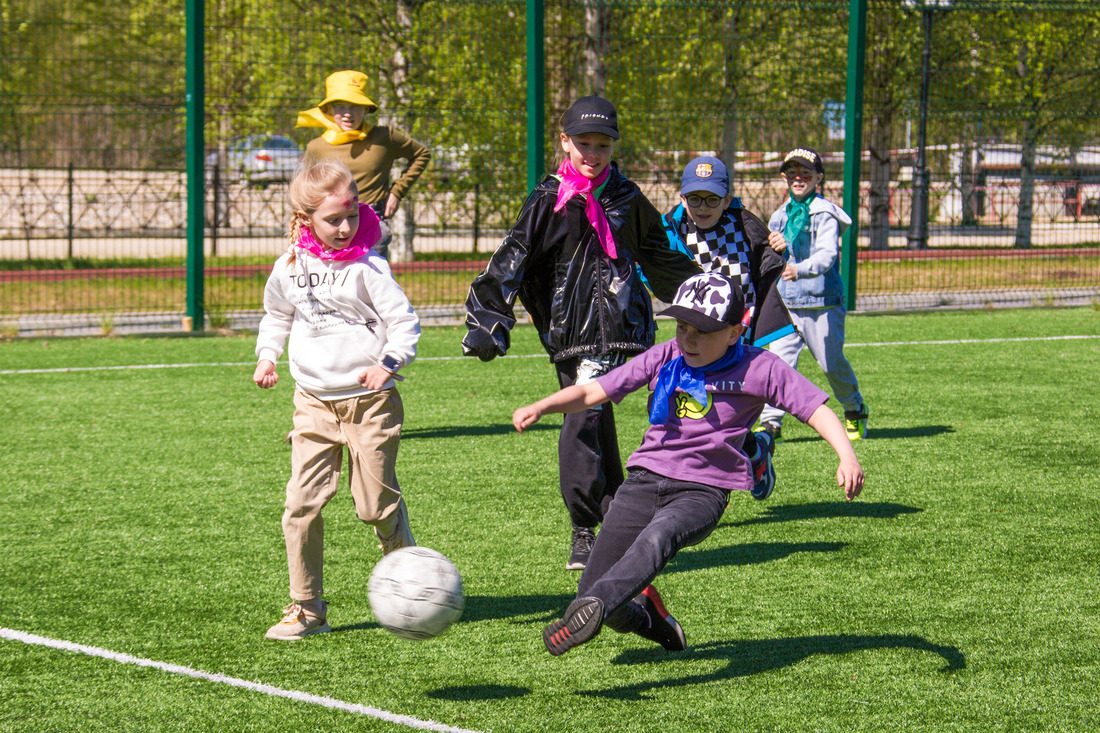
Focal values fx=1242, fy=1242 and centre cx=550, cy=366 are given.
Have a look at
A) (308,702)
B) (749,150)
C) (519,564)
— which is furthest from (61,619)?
(749,150)

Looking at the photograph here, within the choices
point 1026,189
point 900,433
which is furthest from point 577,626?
point 1026,189

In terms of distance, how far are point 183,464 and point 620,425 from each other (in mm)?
2984

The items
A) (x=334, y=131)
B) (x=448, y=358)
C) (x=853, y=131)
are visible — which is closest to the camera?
(x=334, y=131)

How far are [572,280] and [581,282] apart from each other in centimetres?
4

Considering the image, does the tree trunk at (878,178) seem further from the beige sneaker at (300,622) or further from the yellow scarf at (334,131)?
the beige sneaker at (300,622)

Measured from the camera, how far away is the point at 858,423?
8273 mm

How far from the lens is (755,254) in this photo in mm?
6738

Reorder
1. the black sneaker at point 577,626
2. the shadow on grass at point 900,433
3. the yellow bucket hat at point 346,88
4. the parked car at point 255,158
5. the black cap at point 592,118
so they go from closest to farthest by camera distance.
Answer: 1. the black sneaker at point 577,626
2. the black cap at point 592,118
3. the shadow on grass at point 900,433
4. the yellow bucket hat at point 346,88
5. the parked car at point 255,158

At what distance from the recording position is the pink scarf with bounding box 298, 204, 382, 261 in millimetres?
4684

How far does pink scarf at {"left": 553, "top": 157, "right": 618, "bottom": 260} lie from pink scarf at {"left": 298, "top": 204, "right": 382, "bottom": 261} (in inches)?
37.9

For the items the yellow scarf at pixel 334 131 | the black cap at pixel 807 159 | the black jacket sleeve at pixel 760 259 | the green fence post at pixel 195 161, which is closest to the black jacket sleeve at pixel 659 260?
the black jacket sleeve at pixel 760 259

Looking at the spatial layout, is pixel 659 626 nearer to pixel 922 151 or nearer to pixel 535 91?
pixel 535 91

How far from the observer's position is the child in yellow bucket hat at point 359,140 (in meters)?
8.55

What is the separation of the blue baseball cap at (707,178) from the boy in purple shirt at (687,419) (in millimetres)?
2048
